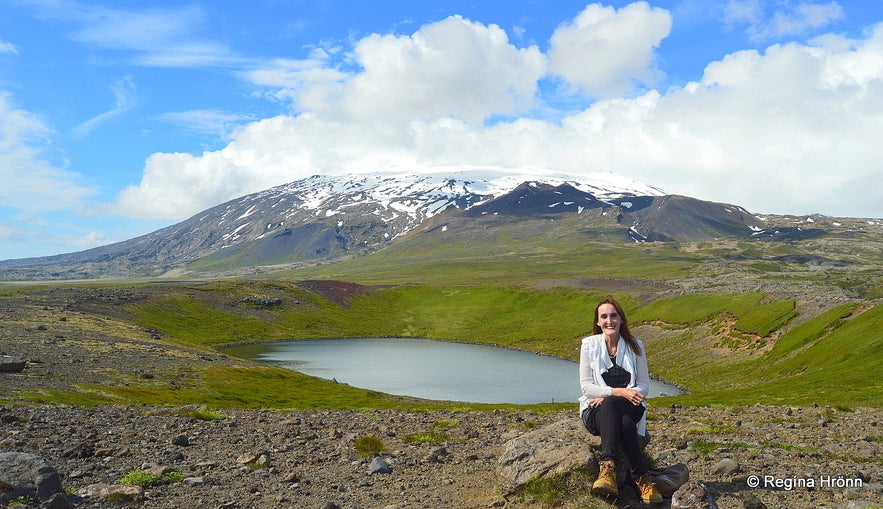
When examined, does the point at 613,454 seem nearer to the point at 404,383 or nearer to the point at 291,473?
the point at 291,473

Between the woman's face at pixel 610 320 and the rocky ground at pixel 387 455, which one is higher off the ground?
the woman's face at pixel 610 320

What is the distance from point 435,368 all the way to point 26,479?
96.6 meters

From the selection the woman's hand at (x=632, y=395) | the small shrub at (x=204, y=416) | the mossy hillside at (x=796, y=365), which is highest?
the woman's hand at (x=632, y=395)

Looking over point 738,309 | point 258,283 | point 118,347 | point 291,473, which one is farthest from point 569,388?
point 258,283

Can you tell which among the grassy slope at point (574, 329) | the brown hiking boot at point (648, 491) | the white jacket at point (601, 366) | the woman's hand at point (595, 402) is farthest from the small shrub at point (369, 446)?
the grassy slope at point (574, 329)

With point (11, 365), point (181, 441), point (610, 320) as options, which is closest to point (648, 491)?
point (610, 320)

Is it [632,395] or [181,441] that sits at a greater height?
[632,395]

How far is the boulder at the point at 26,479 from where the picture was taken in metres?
12.3

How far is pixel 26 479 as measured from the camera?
12672 millimetres

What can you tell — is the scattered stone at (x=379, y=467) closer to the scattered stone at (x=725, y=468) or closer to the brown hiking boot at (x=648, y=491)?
the brown hiking boot at (x=648, y=491)

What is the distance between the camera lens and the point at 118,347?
7425 centimetres

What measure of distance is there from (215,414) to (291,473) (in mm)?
13331

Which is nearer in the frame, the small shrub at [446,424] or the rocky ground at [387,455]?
the rocky ground at [387,455]
